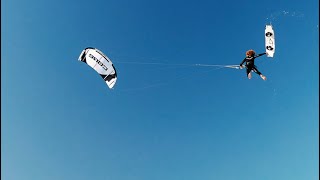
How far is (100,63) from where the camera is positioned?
70.5 feet

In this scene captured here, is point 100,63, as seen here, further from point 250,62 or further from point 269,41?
point 269,41

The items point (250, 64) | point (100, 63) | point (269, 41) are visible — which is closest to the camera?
point (250, 64)

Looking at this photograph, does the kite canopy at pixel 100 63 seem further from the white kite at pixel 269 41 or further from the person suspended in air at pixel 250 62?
the white kite at pixel 269 41

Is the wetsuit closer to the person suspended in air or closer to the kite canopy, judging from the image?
the person suspended in air

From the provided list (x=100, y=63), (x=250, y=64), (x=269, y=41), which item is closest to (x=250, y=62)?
(x=250, y=64)

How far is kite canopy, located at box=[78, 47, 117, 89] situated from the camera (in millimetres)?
21344

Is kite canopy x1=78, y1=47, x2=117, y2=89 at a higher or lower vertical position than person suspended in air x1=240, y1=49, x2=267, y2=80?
higher

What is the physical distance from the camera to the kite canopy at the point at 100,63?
21.3 m

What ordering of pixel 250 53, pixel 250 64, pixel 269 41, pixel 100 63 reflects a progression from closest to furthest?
pixel 250 53 → pixel 250 64 → pixel 269 41 → pixel 100 63

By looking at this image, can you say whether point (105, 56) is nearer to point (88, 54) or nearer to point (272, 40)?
point (88, 54)

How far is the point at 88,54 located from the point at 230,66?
365 inches

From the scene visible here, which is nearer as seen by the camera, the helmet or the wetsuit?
the helmet

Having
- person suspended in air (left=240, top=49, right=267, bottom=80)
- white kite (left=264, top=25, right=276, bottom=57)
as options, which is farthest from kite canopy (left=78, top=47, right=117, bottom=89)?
white kite (left=264, top=25, right=276, bottom=57)

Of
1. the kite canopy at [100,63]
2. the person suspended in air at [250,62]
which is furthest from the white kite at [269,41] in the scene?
the kite canopy at [100,63]
